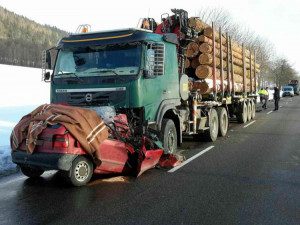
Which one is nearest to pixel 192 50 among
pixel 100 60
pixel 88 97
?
pixel 100 60

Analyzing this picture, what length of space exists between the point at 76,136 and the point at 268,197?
3006 millimetres

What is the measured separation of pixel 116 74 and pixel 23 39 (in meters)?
84.2

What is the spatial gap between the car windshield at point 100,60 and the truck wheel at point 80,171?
1.77 m

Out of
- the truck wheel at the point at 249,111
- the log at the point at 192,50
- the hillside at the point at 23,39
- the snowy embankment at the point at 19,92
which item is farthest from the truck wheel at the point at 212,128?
the hillside at the point at 23,39

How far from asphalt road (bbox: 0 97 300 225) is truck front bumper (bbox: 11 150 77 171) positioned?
46 cm

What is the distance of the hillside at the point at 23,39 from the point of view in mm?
60125

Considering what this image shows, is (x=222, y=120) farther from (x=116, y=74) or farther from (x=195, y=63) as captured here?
(x=116, y=74)

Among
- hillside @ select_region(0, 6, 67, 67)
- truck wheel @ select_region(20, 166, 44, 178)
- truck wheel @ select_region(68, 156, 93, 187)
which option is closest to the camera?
truck wheel @ select_region(68, 156, 93, 187)

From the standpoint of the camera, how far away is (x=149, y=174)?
5875mm

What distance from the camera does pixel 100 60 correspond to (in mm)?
6109

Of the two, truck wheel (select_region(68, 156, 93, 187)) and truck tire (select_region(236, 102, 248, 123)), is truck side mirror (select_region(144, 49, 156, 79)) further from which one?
truck tire (select_region(236, 102, 248, 123))

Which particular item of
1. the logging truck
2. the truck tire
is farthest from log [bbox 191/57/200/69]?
the truck tire

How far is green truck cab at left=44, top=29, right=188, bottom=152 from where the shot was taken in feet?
19.0

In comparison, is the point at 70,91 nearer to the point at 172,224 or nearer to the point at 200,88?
the point at 172,224
